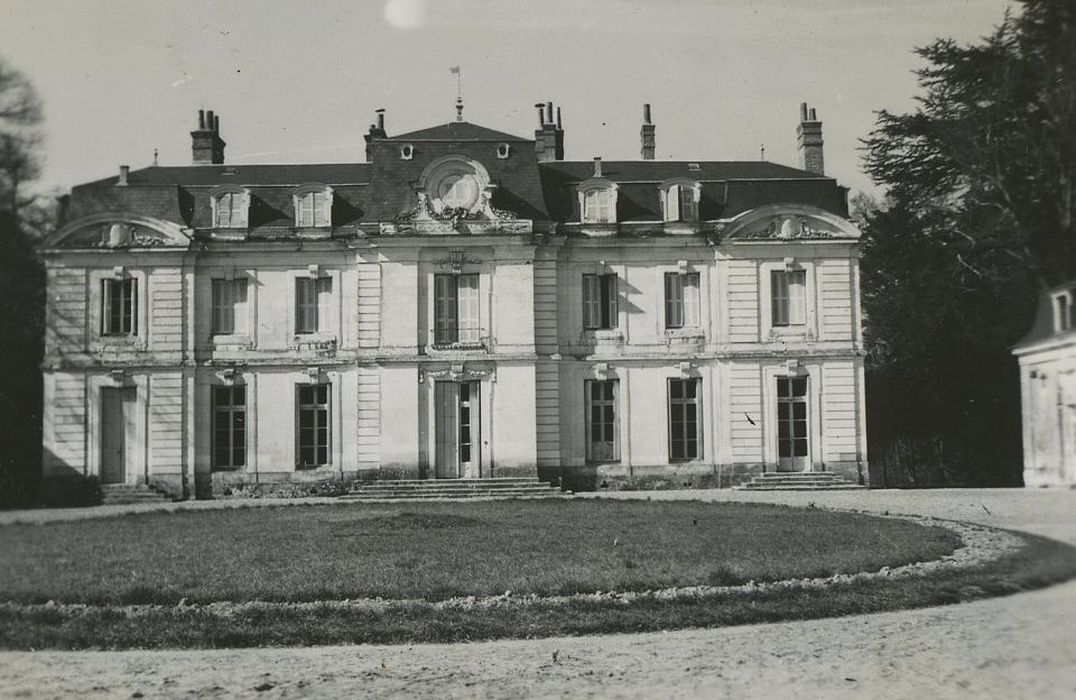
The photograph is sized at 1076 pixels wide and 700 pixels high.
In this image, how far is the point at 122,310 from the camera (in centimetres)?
1972

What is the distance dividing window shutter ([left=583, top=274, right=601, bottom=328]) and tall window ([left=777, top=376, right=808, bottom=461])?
4.12 metres

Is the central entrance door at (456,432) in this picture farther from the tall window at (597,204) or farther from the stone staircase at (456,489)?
the tall window at (597,204)

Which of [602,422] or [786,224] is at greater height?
[786,224]

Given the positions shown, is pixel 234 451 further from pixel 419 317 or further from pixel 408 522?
pixel 408 522

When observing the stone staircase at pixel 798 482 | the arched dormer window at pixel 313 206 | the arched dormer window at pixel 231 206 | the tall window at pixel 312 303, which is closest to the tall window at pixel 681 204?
the stone staircase at pixel 798 482

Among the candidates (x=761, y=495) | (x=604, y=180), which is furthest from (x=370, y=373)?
(x=761, y=495)

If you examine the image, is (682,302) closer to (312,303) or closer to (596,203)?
(596,203)

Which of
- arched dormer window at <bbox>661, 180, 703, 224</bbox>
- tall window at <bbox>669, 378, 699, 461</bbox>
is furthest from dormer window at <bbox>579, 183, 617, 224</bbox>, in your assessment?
tall window at <bbox>669, 378, 699, 461</bbox>

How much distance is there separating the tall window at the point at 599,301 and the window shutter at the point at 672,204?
1.78 meters

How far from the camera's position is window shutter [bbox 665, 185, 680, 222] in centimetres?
2242

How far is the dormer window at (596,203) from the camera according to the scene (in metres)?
22.5

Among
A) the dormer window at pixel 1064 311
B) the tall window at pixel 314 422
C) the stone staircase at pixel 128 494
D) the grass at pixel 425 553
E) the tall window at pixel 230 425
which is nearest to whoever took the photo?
the dormer window at pixel 1064 311

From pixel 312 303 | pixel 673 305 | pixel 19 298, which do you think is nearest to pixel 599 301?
pixel 673 305

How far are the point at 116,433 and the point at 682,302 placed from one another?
12.0 m
